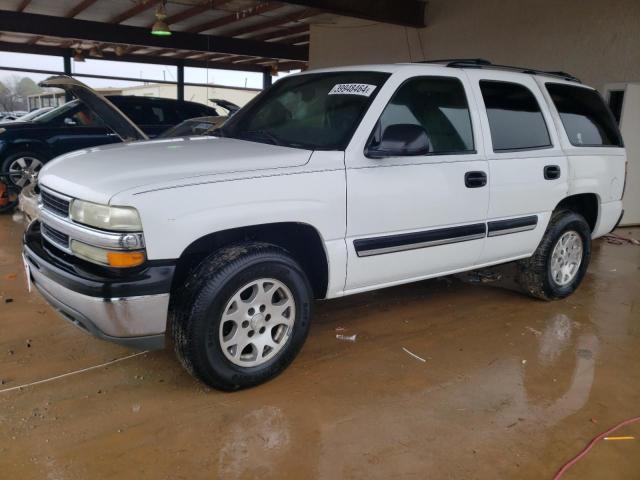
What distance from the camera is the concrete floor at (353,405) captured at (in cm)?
250

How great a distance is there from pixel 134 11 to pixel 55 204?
10.8 m

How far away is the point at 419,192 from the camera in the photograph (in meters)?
3.46

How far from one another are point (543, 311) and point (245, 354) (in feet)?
9.07

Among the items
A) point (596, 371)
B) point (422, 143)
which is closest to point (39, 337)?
point (422, 143)

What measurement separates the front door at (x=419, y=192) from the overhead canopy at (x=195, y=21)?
5919 mm

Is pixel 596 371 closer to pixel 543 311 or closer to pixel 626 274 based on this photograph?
pixel 543 311

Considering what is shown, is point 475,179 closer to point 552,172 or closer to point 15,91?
point 552,172

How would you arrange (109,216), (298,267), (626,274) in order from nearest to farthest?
(109,216) → (298,267) → (626,274)

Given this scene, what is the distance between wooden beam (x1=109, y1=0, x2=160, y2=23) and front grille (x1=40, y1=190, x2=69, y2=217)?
367 inches

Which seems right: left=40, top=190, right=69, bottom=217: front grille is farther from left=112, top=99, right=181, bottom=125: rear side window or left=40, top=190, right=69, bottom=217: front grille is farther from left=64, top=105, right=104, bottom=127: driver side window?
left=112, top=99, right=181, bottom=125: rear side window

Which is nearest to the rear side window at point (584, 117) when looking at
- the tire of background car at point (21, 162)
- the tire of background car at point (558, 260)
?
the tire of background car at point (558, 260)

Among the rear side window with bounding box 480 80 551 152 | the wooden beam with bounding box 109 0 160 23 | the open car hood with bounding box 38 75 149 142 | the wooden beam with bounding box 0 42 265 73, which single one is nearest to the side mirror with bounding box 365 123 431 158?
the rear side window with bounding box 480 80 551 152

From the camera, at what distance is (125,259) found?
2.57 m

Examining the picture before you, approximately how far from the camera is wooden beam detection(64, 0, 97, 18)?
452 inches
